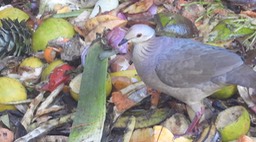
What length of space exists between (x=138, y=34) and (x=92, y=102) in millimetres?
446

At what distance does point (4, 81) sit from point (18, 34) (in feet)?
1.79

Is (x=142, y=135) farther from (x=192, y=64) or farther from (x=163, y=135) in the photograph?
(x=192, y=64)

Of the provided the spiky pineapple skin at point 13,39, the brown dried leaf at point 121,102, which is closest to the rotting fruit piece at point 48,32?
the spiky pineapple skin at point 13,39

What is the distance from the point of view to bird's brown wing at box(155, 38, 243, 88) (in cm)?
315

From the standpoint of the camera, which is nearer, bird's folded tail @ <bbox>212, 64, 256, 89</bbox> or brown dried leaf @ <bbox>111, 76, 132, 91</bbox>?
bird's folded tail @ <bbox>212, 64, 256, 89</bbox>

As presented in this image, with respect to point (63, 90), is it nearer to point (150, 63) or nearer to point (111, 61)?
point (111, 61)

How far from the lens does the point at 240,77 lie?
3.12 meters

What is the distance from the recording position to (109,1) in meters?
4.43

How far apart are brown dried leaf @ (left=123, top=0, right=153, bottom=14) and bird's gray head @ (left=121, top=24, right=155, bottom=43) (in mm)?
1114

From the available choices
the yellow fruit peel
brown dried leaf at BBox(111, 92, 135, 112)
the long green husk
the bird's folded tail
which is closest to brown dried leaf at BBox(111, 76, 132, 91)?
brown dried leaf at BBox(111, 92, 135, 112)

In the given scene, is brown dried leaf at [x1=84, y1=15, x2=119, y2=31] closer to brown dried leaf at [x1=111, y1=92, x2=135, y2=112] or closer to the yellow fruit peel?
brown dried leaf at [x1=111, y1=92, x2=135, y2=112]

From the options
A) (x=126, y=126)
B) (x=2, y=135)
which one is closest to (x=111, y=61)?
(x=126, y=126)

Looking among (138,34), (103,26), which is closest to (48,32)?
(103,26)

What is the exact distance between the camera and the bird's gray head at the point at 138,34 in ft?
10.4
